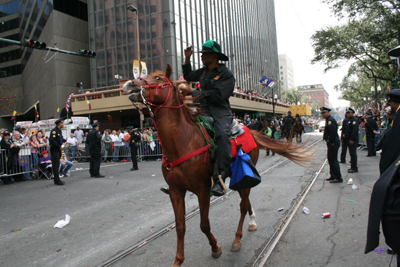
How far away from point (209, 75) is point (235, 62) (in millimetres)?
41641

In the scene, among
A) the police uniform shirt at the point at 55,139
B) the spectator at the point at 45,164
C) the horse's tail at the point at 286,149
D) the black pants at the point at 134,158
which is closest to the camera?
the horse's tail at the point at 286,149

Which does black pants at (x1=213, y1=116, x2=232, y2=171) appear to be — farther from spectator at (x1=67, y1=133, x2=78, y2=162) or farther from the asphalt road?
spectator at (x1=67, y1=133, x2=78, y2=162)

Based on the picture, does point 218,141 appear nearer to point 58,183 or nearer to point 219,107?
point 219,107

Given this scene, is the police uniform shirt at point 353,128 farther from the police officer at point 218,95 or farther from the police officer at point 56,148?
the police officer at point 56,148

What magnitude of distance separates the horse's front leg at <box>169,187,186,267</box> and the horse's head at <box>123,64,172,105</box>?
3.64 ft

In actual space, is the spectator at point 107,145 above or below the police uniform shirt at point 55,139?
below

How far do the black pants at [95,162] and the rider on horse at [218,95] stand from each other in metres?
8.15

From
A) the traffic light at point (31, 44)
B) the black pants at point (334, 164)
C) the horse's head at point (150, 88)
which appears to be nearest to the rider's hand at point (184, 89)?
the horse's head at point (150, 88)

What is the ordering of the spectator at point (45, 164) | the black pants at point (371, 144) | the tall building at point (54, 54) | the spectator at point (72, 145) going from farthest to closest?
the tall building at point (54, 54) → the spectator at point (72, 145) → the black pants at point (371, 144) → the spectator at point (45, 164)

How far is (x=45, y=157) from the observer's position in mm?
11023

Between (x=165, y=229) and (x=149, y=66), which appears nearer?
(x=165, y=229)

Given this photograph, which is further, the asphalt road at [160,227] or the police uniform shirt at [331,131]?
the police uniform shirt at [331,131]

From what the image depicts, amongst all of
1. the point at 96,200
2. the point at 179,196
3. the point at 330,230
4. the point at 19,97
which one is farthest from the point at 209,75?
the point at 19,97

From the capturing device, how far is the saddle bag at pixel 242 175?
3.34 meters
